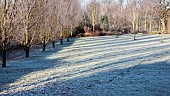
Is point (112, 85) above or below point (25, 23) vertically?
below

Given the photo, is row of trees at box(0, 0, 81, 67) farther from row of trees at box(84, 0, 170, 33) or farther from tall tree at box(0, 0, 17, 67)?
row of trees at box(84, 0, 170, 33)

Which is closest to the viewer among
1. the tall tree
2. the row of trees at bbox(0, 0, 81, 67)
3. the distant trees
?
the tall tree

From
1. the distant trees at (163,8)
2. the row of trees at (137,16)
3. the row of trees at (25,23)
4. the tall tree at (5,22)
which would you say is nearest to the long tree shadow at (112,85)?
the tall tree at (5,22)

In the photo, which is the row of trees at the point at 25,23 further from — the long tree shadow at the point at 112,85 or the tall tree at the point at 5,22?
the long tree shadow at the point at 112,85

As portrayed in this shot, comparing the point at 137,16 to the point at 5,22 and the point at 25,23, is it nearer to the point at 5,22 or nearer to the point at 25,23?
the point at 25,23

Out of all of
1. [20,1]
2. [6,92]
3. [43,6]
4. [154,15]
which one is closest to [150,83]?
[6,92]

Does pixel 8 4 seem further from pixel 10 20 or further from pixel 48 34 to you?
pixel 48 34

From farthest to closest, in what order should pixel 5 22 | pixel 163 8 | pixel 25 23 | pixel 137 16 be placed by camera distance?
pixel 137 16 < pixel 163 8 < pixel 25 23 < pixel 5 22

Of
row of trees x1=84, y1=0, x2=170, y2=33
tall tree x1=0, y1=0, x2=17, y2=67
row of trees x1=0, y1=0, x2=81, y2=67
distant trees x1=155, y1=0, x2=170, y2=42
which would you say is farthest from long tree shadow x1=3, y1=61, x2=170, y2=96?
row of trees x1=84, y1=0, x2=170, y2=33

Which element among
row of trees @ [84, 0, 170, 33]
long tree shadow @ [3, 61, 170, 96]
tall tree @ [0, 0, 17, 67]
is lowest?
long tree shadow @ [3, 61, 170, 96]

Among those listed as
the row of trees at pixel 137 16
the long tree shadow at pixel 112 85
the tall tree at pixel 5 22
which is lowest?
the long tree shadow at pixel 112 85

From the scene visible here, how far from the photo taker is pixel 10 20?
41.4 ft

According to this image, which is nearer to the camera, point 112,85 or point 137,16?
point 112,85

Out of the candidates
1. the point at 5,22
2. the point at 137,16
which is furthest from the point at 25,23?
the point at 137,16
